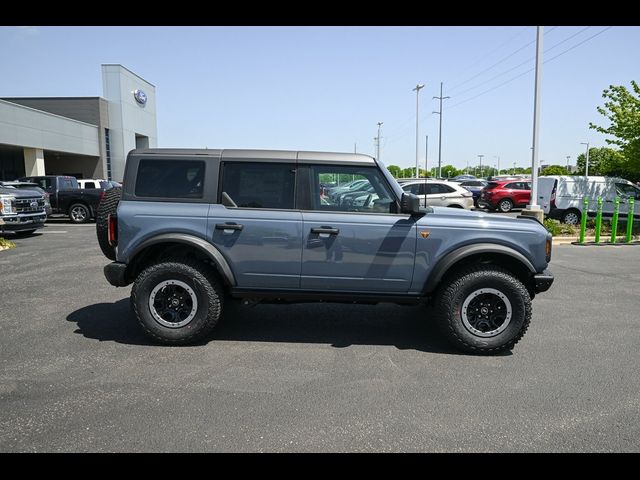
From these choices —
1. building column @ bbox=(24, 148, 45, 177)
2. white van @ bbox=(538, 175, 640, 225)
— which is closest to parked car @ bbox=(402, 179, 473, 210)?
white van @ bbox=(538, 175, 640, 225)

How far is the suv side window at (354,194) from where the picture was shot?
15.0ft

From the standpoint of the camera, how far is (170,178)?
465 cm

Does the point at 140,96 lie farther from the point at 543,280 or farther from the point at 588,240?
the point at 543,280

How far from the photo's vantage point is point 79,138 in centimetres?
3575

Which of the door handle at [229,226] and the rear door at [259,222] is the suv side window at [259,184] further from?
the door handle at [229,226]

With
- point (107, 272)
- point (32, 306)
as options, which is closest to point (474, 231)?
point (107, 272)

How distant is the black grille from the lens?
12.1 metres

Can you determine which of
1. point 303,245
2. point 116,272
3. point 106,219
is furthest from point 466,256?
point 106,219

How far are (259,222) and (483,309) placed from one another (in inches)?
93.8

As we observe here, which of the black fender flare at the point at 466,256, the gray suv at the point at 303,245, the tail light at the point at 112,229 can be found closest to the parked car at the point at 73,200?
the tail light at the point at 112,229

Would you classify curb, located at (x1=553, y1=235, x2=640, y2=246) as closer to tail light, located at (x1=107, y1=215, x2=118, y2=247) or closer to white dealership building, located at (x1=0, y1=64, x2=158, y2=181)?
tail light, located at (x1=107, y1=215, x2=118, y2=247)

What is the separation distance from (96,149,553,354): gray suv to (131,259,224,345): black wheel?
0.01 m

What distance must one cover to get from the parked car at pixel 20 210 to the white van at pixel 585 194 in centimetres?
1649
